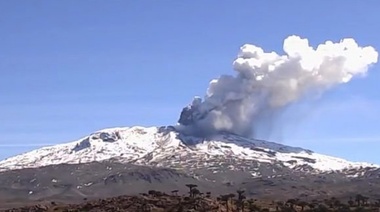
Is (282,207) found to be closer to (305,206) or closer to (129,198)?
(305,206)

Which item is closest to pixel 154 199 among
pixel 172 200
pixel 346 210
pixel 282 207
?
pixel 172 200

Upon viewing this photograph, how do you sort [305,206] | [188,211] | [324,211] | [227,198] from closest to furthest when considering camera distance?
[188,211] → [324,211] → [227,198] → [305,206]

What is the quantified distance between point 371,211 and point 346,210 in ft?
15.8

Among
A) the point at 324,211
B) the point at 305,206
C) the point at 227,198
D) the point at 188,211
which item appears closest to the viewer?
the point at 188,211

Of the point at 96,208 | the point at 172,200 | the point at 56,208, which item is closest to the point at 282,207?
the point at 172,200

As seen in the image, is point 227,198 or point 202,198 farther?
point 227,198

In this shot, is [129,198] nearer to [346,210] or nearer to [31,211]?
[31,211]

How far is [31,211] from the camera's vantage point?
15512cm

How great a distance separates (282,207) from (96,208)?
37.6m

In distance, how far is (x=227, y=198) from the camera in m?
152

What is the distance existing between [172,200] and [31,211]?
102 feet

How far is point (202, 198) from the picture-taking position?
142375 mm

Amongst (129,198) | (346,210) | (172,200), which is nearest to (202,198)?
(172,200)

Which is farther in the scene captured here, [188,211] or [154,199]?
[154,199]
